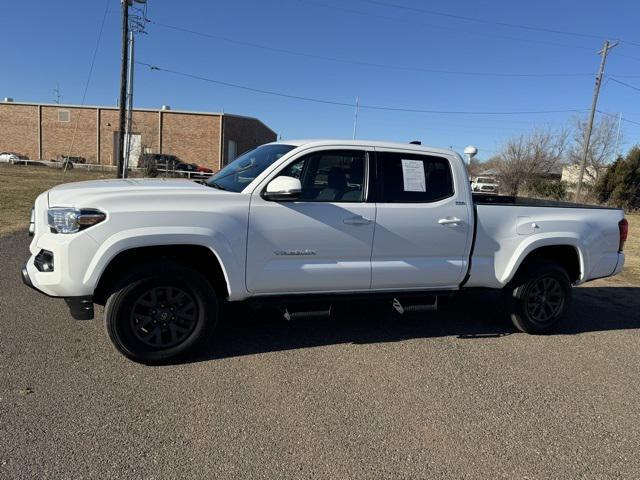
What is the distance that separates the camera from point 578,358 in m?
4.88

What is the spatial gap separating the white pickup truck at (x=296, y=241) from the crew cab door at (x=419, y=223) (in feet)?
0.04

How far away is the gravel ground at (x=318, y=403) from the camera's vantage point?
2.90 metres

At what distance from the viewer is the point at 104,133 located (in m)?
52.1

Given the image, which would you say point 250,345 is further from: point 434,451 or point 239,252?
point 434,451

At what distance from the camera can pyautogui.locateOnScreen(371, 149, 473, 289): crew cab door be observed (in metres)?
4.64

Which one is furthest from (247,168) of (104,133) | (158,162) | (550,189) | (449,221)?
(104,133)

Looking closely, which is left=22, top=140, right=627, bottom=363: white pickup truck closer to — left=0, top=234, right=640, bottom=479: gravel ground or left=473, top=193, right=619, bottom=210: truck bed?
left=473, top=193, right=619, bottom=210: truck bed

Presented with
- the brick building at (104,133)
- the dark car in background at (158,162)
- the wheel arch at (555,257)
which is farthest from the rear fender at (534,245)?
the brick building at (104,133)

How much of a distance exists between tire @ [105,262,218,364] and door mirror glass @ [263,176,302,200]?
2.97 ft

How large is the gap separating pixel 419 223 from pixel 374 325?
1331mm

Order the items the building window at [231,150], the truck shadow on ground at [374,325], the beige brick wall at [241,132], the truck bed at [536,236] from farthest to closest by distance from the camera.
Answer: the building window at [231,150], the beige brick wall at [241,132], the truck bed at [536,236], the truck shadow on ground at [374,325]

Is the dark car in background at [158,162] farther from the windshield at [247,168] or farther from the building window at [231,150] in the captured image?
the windshield at [247,168]

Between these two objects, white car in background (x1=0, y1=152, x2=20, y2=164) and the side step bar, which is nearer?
the side step bar

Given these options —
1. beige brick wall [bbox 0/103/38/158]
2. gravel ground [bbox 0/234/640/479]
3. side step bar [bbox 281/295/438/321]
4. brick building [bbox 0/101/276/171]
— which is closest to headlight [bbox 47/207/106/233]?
gravel ground [bbox 0/234/640/479]
